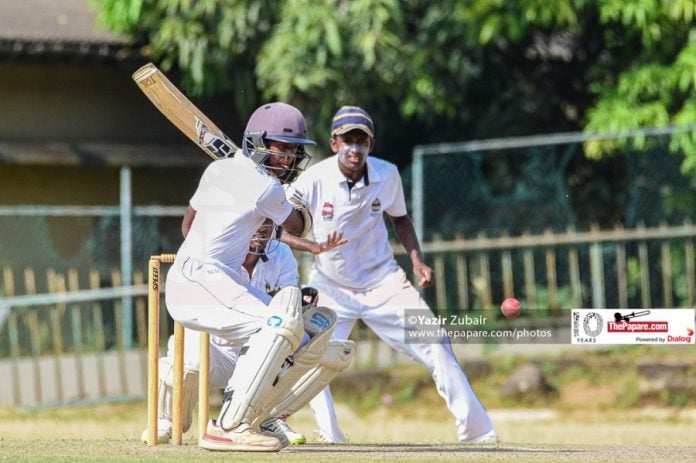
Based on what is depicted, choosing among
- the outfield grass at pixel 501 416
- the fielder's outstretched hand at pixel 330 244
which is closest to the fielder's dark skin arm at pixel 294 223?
the fielder's outstretched hand at pixel 330 244

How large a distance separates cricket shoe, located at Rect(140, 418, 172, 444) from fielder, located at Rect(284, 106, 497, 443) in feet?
4.49

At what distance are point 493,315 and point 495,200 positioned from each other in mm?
1429

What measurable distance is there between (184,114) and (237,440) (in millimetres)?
1933

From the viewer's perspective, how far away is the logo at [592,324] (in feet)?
29.5

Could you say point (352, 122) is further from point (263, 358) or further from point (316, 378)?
point (263, 358)

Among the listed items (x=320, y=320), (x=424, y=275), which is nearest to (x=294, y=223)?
(x=320, y=320)

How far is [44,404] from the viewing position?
13.3 meters

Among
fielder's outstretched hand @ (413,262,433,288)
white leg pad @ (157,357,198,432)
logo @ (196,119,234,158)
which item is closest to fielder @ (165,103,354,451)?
logo @ (196,119,234,158)

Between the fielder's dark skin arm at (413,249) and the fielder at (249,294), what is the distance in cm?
155

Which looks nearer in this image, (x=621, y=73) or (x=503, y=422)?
(x=503, y=422)

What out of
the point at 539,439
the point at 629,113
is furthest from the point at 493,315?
the point at 539,439

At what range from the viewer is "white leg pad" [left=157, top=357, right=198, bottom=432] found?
7.81 metres

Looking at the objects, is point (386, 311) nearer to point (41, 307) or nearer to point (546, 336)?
point (546, 336)

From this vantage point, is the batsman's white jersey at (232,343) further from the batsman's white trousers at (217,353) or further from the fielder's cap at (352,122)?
the fielder's cap at (352,122)
